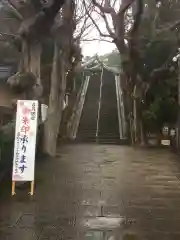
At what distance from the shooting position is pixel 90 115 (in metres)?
32.1

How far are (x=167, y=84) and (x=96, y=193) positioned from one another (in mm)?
16950

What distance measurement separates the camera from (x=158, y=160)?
17984 millimetres

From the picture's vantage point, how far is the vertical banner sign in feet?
32.3

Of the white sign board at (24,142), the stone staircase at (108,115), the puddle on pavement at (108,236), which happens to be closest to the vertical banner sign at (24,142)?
the white sign board at (24,142)

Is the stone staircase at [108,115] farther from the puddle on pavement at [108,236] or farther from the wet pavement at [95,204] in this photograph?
the puddle on pavement at [108,236]

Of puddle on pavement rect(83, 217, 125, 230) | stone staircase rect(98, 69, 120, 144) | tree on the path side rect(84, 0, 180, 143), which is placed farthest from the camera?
stone staircase rect(98, 69, 120, 144)

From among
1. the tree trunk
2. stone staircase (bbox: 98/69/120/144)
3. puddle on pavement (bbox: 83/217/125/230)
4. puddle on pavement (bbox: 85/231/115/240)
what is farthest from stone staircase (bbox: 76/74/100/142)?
puddle on pavement (bbox: 85/231/115/240)

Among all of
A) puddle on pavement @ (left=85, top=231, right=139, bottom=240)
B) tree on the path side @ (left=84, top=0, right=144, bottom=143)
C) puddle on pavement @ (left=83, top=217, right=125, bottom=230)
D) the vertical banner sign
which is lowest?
puddle on pavement @ (left=85, top=231, right=139, bottom=240)

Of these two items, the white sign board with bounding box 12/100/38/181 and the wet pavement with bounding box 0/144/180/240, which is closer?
the wet pavement with bounding box 0/144/180/240

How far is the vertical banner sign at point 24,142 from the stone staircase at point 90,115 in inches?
704

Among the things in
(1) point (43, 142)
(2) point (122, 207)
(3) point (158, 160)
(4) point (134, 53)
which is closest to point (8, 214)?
(2) point (122, 207)

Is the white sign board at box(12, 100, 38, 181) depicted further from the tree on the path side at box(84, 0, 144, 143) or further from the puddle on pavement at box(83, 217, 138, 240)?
A: the tree on the path side at box(84, 0, 144, 143)

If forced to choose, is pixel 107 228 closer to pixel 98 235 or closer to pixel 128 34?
pixel 98 235

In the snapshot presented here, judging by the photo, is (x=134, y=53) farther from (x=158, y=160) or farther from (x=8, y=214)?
(x=8, y=214)
